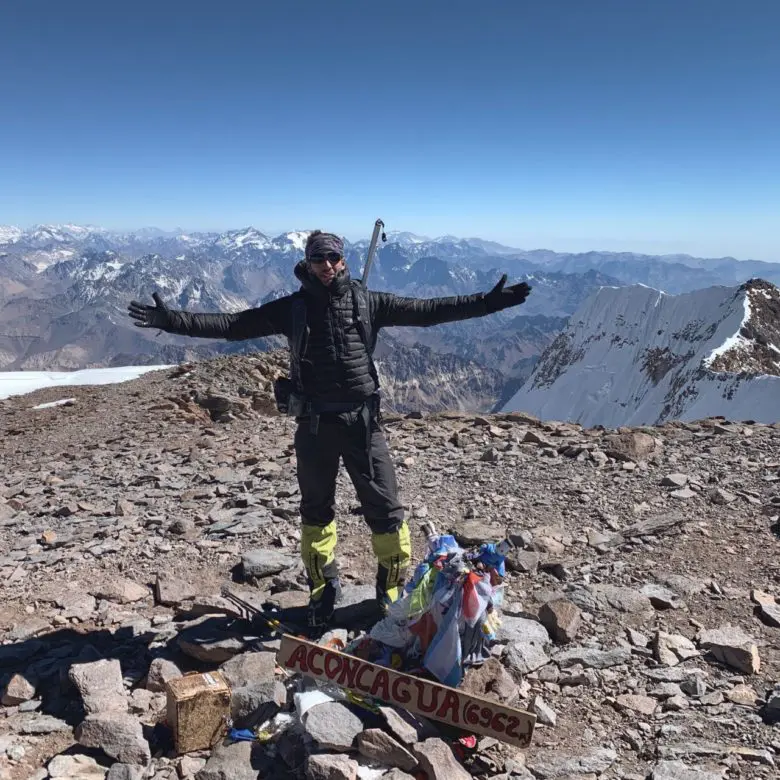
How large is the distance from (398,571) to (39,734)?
324cm

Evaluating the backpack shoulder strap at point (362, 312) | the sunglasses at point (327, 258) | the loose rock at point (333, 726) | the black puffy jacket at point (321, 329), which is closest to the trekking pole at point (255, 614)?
the loose rock at point (333, 726)

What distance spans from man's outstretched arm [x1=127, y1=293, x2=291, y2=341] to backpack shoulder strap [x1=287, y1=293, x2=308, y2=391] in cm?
12

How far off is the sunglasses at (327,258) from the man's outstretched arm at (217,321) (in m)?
0.45

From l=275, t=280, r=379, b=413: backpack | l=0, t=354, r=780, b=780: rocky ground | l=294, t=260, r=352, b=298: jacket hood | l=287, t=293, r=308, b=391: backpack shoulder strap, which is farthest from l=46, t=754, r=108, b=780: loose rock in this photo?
l=294, t=260, r=352, b=298: jacket hood

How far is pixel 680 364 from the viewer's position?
139 m

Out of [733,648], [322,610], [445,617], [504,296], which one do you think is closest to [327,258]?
[504,296]

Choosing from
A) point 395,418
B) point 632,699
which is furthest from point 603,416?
point 632,699

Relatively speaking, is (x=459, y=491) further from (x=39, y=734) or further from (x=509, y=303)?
(x=39, y=734)

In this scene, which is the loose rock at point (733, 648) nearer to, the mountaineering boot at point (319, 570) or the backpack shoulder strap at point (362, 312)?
the mountaineering boot at point (319, 570)

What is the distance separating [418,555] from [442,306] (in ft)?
12.2

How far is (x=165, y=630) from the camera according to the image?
20.3ft

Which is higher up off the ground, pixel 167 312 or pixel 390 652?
pixel 167 312

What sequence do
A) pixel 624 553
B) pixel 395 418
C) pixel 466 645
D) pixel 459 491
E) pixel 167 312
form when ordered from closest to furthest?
pixel 466 645 < pixel 167 312 < pixel 624 553 < pixel 459 491 < pixel 395 418

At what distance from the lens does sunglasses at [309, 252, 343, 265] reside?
5473 millimetres
